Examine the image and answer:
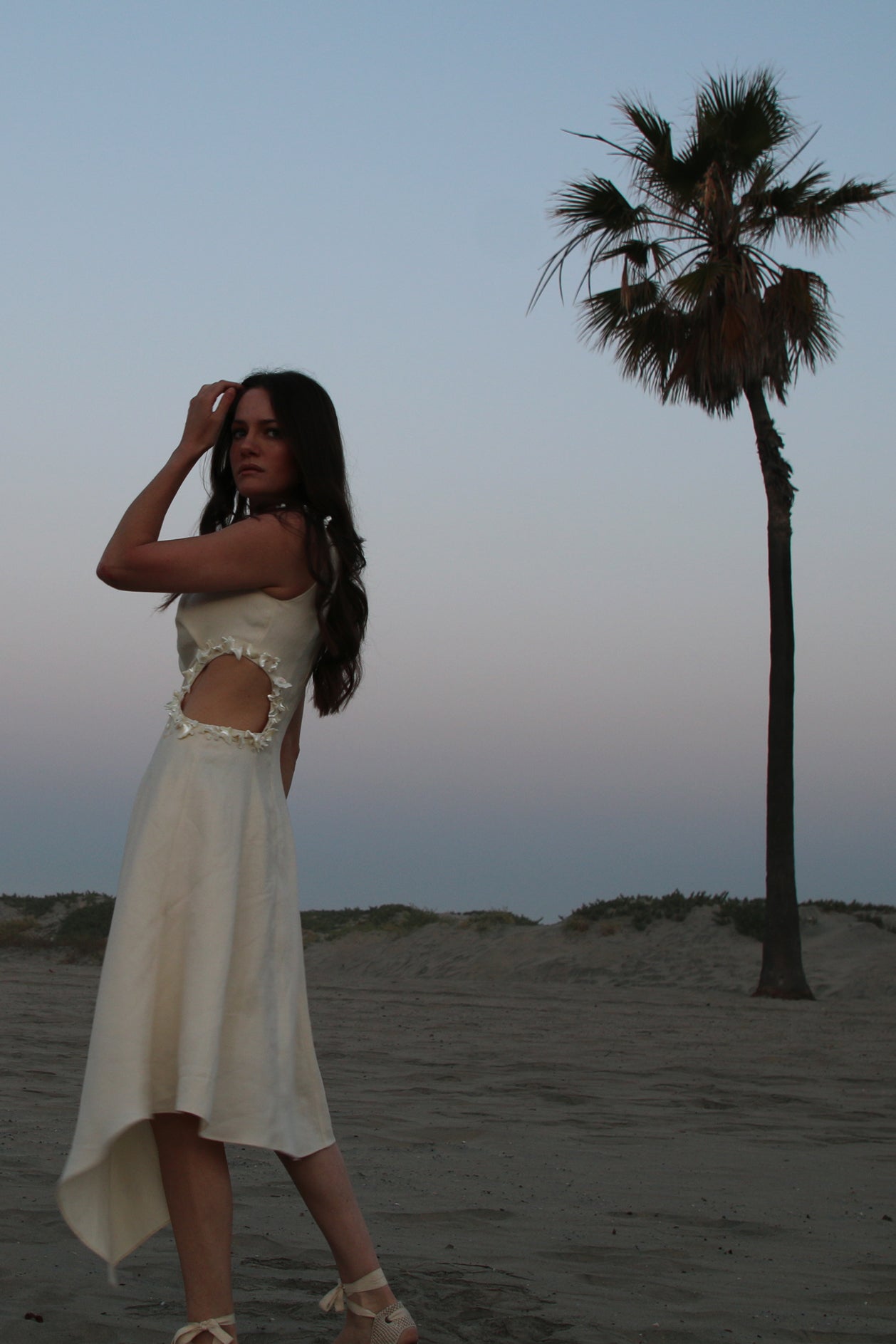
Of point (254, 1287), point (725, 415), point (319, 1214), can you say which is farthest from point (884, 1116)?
point (725, 415)

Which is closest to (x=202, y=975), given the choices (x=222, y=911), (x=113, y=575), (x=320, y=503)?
(x=222, y=911)

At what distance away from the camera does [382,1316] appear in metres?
2.44

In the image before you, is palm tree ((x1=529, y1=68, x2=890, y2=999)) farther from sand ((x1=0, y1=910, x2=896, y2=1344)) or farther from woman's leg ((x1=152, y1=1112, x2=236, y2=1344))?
woman's leg ((x1=152, y1=1112, x2=236, y2=1344))

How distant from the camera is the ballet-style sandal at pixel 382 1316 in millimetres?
2432

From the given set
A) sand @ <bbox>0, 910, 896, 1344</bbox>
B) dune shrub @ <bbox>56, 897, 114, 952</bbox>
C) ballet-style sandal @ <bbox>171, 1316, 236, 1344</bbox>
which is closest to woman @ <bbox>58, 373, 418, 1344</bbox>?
ballet-style sandal @ <bbox>171, 1316, 236, 1344</bbox>

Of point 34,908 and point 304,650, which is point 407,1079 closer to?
point 304,650

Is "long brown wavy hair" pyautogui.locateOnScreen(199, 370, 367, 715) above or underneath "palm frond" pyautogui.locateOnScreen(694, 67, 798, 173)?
underneath

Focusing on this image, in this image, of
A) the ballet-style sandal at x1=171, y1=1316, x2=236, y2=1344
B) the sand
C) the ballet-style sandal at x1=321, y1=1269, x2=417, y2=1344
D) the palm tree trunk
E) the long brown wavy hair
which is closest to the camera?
the ballet-style sandal at x1=171, y1=1316, x2=236, y2=1344

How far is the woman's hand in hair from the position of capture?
265 cm

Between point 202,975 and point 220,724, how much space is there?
506mm

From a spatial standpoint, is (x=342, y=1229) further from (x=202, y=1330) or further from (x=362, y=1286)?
(x=202, y=1330)

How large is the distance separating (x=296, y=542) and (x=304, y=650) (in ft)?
0.80

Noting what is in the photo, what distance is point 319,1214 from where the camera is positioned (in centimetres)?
247

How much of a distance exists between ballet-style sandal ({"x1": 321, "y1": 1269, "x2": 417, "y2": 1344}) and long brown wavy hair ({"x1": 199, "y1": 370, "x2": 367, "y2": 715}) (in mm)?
1284
